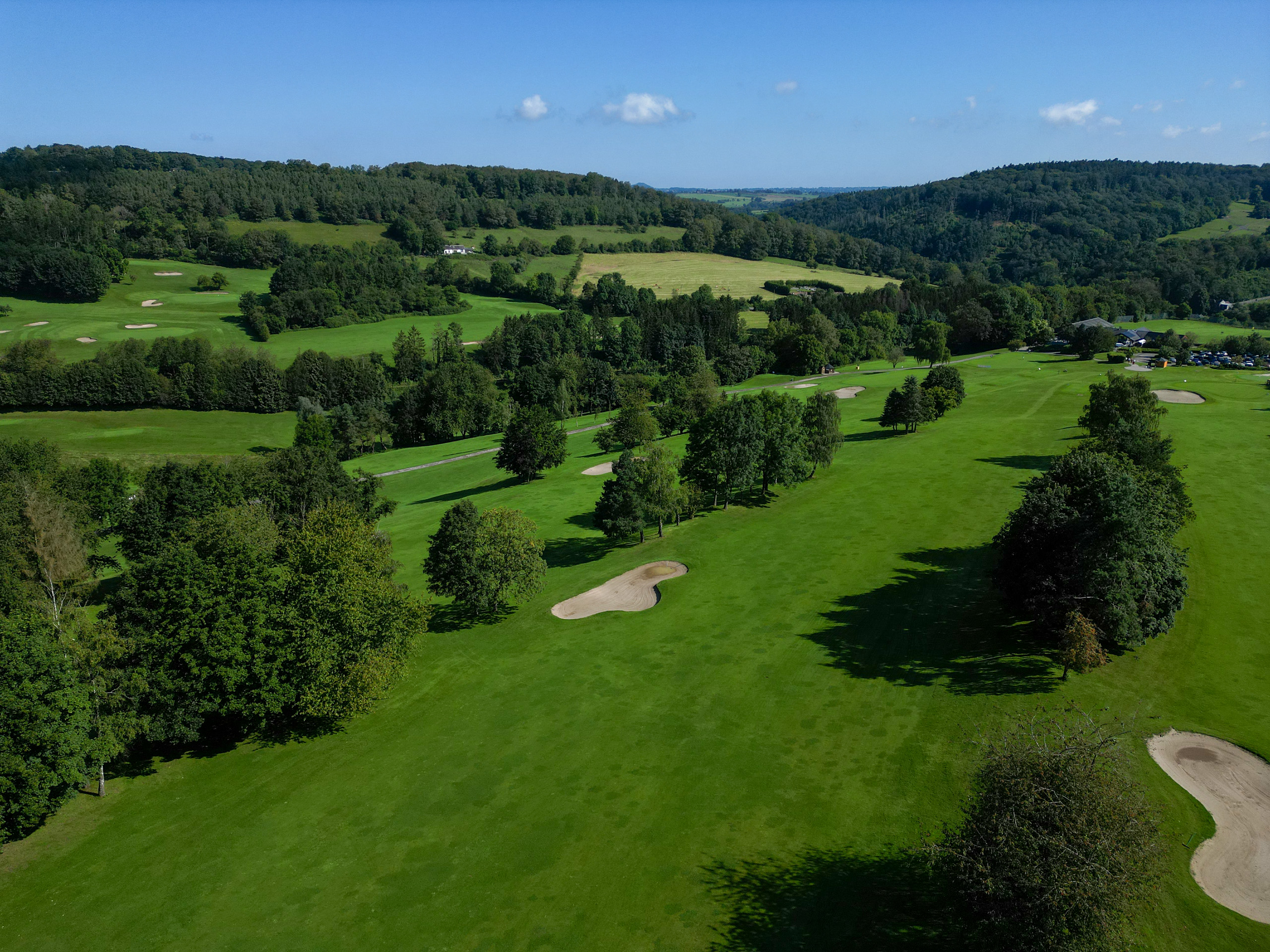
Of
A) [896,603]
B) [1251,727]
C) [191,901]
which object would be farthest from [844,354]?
[191,901]

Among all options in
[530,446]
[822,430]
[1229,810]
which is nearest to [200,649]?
[1229,810]

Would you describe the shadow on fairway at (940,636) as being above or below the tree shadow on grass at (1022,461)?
below

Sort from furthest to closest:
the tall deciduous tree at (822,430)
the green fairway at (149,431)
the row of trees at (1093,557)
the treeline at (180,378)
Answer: the treeline at (180,378) → the green fairway at (149,431) → the tall deciduous tree at (822,430) → the row of trees at (1093,557)

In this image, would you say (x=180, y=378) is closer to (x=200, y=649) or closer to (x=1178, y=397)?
(x=200, y=649)

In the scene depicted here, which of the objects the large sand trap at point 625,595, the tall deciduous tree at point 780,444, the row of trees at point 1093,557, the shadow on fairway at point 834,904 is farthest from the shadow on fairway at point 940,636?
the tall deciduous tree at point 780,444

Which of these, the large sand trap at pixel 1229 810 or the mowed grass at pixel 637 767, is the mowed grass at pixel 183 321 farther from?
the large sand trap at pixel 1229 810

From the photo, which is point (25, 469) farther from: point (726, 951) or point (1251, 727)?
point (1251, 727)

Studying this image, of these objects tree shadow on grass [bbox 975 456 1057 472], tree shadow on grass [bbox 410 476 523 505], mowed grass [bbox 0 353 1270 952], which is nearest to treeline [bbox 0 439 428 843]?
mowed grass [bbox 0 353 1270 952]
